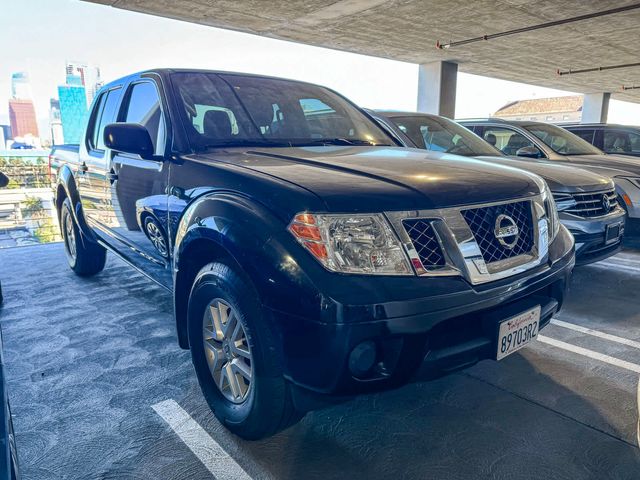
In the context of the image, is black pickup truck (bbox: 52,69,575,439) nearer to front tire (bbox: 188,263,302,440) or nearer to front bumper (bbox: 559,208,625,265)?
front tire (bbox: 188,263,302,440)

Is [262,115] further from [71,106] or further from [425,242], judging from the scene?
[71,106]

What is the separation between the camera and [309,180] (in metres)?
1.76

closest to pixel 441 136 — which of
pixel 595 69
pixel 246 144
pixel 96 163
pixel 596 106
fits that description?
pixel 246 144

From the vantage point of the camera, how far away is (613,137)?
281 inches

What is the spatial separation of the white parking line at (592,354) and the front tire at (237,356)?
1995 mm

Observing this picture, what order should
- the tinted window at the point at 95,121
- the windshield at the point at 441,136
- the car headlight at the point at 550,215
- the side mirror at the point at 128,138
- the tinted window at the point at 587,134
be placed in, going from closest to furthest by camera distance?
the car headlight at the point at 550,215, the side mirror at the point at 128,138, the tinted window at the point at 95,121, the windshield at the point at 441,136, the tinted window at the point at 587,134

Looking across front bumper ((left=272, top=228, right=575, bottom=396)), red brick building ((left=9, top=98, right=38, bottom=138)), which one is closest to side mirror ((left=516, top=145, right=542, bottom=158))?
front bumper ((left=272, top=228, right=575, bottom=396))

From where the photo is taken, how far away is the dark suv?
7.04m

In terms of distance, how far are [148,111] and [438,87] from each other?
1390 centimetres

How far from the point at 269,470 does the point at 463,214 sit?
1.24 m

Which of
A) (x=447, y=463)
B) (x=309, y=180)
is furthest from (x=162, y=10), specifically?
(x=447, y=463)

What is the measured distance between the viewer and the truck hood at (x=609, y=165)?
5.14 m

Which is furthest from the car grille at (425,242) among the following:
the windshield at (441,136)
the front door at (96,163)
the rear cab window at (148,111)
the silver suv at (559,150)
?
the silver suv at (559,150)

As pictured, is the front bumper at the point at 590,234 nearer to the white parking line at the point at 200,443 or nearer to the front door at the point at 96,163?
the white parking line at the point at 200,443
